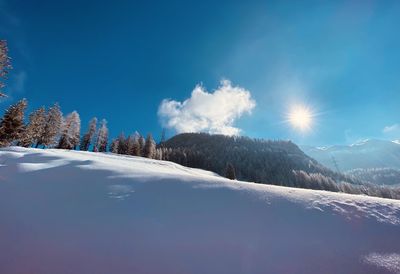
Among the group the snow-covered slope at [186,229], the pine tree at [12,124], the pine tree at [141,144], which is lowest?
the snow-covered slope at [186,229]

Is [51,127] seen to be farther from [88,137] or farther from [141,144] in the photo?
[141,144]

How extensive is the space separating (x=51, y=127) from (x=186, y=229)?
5280cm

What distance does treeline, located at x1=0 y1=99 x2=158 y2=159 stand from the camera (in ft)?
124

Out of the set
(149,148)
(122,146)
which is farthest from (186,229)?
(122,146)

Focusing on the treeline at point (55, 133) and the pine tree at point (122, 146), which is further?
the pine tree at point (122, 146)

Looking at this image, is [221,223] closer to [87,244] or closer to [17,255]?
[87,244]

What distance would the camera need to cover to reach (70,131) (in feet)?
191

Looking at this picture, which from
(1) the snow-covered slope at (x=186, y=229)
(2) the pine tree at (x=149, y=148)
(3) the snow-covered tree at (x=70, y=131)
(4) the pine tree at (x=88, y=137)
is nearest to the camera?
(1) the snow-covered slope at (x=186, y=229)

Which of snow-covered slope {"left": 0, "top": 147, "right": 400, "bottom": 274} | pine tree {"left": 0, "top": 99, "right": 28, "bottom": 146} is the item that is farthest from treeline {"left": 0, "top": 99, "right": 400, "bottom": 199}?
snow-covered slope {"left": 0, "top": 147, "right": 400, "bottom": 274}

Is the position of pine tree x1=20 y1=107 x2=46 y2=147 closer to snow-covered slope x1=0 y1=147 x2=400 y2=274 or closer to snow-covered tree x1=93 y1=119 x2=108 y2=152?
snow-covered tree x1=93 y1=119 x2=108 y2=152

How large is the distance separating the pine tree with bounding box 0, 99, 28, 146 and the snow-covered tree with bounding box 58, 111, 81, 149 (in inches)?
626

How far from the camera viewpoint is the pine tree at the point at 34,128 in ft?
140

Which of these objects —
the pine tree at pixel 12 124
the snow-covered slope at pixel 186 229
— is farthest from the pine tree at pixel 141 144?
the snow-covered slope at pixel 186 229

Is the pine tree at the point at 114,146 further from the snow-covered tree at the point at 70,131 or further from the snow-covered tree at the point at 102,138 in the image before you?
the snow-covered tree at the point at 70,131
